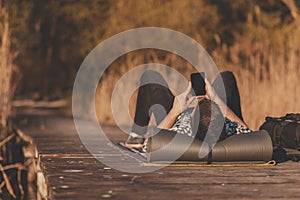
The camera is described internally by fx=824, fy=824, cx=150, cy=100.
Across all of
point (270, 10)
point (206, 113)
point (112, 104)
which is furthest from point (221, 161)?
point (270, 10)

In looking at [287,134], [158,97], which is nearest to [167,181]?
[158,97]

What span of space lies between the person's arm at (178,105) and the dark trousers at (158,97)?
1.18 ft

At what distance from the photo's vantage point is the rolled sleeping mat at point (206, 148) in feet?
18.8

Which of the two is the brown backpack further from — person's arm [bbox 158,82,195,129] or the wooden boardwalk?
person's arm [bbox 158,82,195,129]

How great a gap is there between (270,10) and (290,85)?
716 cm

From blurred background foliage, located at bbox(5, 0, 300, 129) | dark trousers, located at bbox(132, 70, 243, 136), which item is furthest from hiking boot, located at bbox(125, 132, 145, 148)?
blurred background foliage, located at bbox(5, 0, 300, 129)

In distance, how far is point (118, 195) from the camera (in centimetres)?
447

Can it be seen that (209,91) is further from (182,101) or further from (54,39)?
(54,39)

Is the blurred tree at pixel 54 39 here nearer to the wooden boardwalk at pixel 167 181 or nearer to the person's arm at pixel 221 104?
the person's arm at pixel 221 104

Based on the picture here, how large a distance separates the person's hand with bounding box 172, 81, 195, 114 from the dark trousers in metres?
0.41

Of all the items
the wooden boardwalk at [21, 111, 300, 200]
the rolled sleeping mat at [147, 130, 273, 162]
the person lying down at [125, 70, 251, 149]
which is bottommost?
the wooden boardwalk at [21, 111, 300, 200]

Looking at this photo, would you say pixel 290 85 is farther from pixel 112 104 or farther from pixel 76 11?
pixel 76 11

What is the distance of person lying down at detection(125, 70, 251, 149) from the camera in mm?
5914

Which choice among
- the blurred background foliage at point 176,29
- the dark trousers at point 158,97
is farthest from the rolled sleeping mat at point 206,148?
the blurred background foliage at point 176,29
